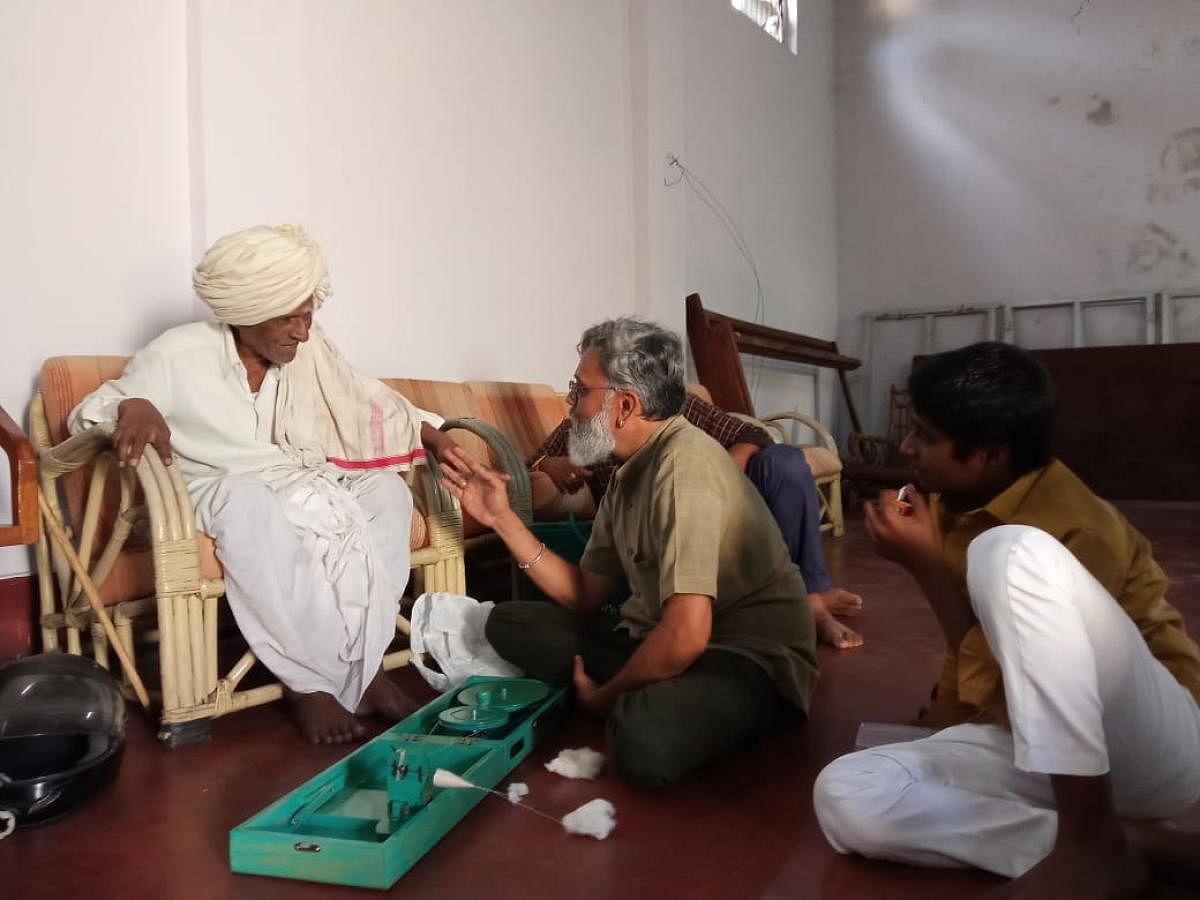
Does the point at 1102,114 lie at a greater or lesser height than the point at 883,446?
greater

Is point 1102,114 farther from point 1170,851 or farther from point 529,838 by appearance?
point 529,838

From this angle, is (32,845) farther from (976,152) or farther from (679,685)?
(976,152)

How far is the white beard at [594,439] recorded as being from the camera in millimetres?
1935

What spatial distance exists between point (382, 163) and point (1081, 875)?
3232mm

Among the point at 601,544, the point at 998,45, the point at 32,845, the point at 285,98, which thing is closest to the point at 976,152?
the point at 998,45

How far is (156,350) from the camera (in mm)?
2258

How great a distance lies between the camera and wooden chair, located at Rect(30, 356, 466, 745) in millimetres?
1960

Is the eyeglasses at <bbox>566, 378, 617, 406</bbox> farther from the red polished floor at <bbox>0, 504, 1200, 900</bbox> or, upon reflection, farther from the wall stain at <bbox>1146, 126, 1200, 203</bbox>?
the wall stain at <bbox>1146, 126, 1200, 203</bbox>

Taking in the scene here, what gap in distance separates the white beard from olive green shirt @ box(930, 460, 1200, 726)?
775 mm

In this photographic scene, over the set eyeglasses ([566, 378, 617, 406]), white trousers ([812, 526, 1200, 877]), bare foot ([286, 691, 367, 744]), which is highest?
eyeglasses ([566, 378, 617, 406])

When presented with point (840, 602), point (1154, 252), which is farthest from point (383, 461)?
point (1154, 252)

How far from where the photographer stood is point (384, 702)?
217 cm

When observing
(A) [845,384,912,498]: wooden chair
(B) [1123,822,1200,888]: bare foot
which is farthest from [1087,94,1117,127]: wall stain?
(B) [1123,822,1200,888]: bare foot

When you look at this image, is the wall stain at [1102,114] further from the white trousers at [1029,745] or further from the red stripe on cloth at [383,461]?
the white trousers at [1029,745]
